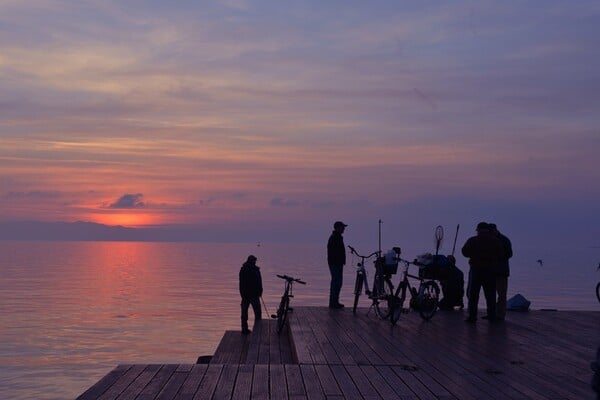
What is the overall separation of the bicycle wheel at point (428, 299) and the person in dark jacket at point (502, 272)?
130 centimetres

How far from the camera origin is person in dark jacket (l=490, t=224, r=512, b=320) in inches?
676

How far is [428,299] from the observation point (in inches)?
668

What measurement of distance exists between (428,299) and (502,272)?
1641 millimetres

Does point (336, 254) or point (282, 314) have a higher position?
point (336, 254)

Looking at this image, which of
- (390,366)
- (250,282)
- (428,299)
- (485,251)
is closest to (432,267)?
(428,299)

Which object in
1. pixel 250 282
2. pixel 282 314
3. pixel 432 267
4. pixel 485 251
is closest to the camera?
pixel 485 251

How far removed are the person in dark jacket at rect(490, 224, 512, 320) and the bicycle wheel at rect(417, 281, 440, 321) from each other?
1297 mm

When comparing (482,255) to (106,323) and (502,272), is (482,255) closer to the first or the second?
(502,272)

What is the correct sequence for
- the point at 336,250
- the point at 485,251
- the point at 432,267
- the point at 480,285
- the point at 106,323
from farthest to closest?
the point at 106,323 < the point at 336,250 < the point at 432,267 < the point at 480,285 < the point at 485,251

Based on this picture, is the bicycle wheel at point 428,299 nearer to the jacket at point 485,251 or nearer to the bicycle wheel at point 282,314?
the jacket at point 485,251

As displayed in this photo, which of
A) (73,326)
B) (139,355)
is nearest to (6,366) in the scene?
(139,355)

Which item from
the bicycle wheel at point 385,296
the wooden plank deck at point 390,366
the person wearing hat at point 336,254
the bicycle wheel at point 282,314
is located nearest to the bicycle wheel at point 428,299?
the wooden plank deck at point 390,366

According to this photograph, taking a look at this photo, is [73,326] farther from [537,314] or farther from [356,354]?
[356,354]

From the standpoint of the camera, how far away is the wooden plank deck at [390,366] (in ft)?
29.8
